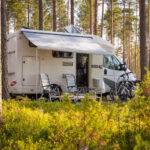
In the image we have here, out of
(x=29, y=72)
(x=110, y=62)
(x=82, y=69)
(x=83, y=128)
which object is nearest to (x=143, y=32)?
(x=110, y=62)

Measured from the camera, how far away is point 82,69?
1057 centimetres

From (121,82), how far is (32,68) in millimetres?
3799

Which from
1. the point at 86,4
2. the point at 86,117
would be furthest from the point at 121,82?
the point at 86,4

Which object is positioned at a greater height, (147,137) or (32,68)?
(32,68)

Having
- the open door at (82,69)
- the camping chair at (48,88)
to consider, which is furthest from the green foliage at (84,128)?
the open door at (82,69)

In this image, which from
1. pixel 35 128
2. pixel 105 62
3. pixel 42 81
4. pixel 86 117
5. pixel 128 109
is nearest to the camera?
pixel 86 117

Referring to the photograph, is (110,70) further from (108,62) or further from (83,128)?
(83,128)

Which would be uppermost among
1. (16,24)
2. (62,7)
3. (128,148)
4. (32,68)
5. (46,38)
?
(62,7)

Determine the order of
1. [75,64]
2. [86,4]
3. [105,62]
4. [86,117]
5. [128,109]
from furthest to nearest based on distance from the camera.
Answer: [86,4]
[105,62]
[75,64]
[128,109]
[86,117]

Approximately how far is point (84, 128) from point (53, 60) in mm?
6951

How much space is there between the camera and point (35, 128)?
13.3ft

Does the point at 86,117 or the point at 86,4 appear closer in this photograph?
the point at 86,117

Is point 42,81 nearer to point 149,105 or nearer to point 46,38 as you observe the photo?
point 46,38

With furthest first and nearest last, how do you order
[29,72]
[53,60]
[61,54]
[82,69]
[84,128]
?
1. [82,69]
2. [61,54]
3. [53,60]
4. [29,72]
5. [84,128]
